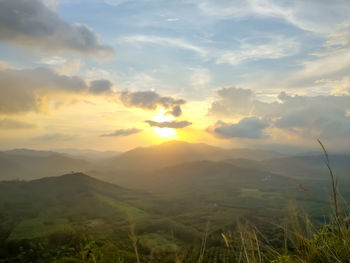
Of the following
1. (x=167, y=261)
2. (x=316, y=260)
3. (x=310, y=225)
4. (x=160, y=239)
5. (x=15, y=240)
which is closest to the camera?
(x=310, y=225)

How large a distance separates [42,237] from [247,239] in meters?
197

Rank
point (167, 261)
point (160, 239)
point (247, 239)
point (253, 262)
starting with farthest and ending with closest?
point (160, 239) → point (167, 261) → point (247, 239) → point (253, 262)

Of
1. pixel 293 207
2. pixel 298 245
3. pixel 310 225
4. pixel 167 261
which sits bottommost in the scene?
pixel 167 261

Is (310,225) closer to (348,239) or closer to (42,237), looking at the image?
(348,239)

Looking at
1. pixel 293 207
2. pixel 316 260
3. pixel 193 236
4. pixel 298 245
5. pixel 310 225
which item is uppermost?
pixel 293 207

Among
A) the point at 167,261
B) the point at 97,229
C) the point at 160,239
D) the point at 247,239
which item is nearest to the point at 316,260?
the point at 247,239

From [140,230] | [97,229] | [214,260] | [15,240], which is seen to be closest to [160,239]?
[140,230]

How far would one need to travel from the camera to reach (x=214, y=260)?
12519cm

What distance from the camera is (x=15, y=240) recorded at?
527 feet

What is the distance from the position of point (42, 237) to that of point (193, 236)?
10225 centimetres

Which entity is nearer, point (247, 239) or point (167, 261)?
point (247, 239)

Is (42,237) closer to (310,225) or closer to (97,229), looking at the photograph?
(97,229)

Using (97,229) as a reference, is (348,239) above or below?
above

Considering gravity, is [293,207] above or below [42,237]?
above
